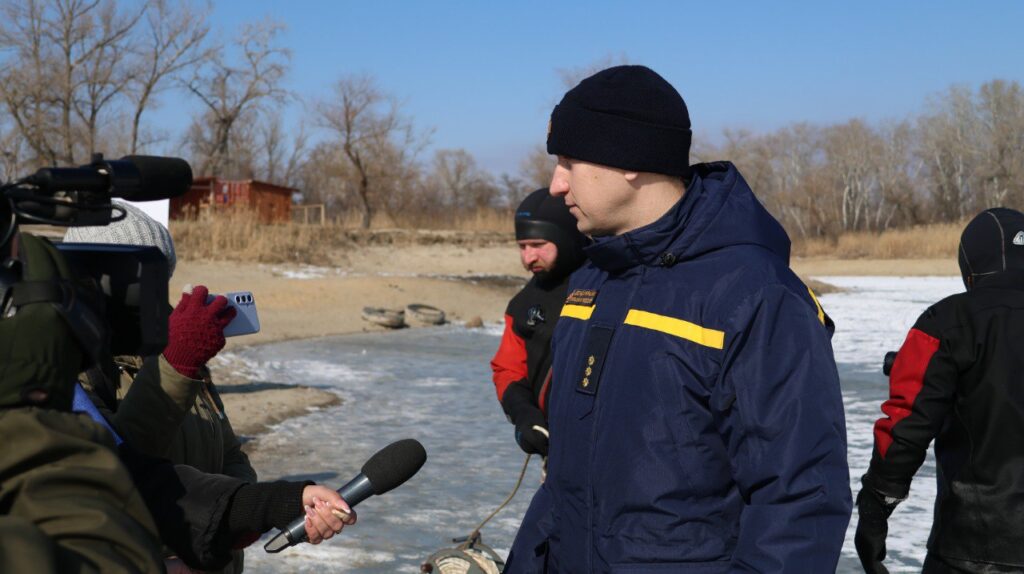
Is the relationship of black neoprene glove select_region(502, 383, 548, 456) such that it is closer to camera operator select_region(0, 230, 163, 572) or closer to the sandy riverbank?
camera operator select_region(0, 230, 163, 572)

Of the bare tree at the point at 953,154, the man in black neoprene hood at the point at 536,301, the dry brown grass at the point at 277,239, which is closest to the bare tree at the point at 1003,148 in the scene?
the bare tree at the point at 953,154

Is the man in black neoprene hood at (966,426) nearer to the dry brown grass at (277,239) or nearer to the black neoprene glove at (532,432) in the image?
the black neoprene glove at (532,432)

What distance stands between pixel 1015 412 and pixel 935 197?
268ft

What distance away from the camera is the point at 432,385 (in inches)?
480

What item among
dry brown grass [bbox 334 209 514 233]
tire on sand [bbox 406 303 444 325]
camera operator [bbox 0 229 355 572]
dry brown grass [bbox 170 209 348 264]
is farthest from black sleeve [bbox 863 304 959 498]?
dry brown grass [bbox 334 209 514 233]

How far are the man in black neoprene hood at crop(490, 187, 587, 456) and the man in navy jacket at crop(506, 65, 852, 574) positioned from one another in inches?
68.7

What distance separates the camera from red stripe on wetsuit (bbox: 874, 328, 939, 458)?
3572mm

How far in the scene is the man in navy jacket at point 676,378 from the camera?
2.22 meters

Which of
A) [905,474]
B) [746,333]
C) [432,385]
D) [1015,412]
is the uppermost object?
[746,333]

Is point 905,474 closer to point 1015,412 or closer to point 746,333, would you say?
point 1015,412

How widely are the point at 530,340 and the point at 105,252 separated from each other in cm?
299

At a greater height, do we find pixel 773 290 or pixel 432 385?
pixel 773 290

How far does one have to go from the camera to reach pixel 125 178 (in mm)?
1629

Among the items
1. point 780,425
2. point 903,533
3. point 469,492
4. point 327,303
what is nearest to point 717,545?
point 780,425
